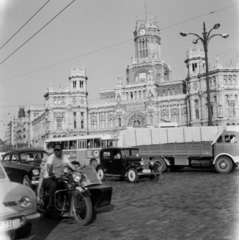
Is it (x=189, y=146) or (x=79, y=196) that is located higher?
(x=189, y=146)

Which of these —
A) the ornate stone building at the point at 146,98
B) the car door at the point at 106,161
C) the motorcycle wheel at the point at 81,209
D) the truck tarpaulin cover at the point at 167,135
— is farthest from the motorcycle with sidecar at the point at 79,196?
the ornate stone building at the point at 146,98

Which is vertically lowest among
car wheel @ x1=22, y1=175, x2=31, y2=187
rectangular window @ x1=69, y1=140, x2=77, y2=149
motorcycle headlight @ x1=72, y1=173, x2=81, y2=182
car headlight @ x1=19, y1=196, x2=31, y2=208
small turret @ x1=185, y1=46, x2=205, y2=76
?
car wheel @ x1=22, y1=175, x2=31, y2=187

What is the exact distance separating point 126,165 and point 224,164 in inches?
234

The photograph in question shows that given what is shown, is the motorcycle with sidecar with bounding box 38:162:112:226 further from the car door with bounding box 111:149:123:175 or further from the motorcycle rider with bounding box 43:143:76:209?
the car door with bounding box 111:149:123:175

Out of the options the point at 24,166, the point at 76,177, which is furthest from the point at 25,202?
the point at 24,166

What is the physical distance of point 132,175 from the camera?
540 inches

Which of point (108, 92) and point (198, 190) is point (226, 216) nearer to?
point (198, 190)

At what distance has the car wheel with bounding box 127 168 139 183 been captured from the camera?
1353cm

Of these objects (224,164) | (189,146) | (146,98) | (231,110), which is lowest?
(224,164)

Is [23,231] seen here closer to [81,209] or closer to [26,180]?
[81,209]

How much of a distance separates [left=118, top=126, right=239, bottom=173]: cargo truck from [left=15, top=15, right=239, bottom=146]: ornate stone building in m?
42.2

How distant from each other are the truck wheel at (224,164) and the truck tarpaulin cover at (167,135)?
2084mm

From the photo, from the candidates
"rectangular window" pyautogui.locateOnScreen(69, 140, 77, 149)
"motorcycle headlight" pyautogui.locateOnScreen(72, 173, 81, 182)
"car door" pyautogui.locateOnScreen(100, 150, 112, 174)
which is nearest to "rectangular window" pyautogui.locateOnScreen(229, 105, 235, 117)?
"rectangular window" pyautogui.locateOnScreen(69, 140, 77, 149)

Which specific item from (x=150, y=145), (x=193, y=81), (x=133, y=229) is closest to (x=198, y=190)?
(x=133, y=229)
